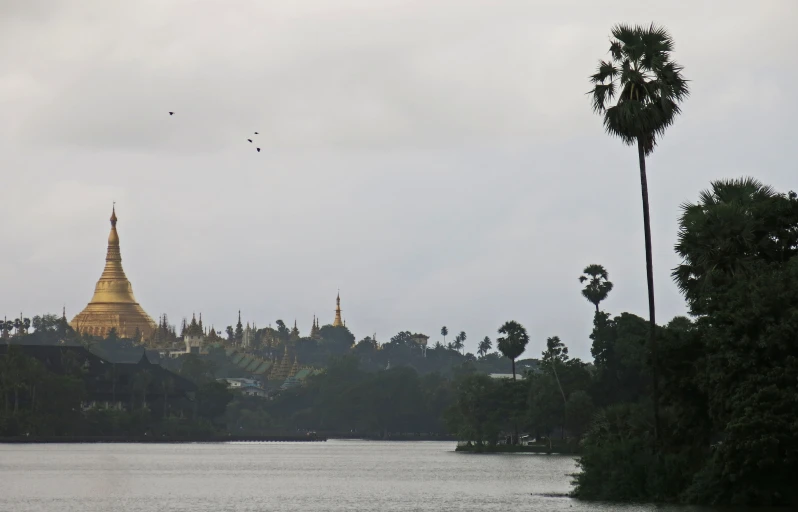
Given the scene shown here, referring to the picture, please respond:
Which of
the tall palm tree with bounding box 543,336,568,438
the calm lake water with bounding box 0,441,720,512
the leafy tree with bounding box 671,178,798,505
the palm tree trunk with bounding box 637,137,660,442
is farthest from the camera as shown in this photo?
the tall palm tree with bounding box 543,336,568,438

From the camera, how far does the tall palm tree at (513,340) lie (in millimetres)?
128250

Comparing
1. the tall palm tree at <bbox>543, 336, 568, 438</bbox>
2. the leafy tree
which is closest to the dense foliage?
the leafy tree

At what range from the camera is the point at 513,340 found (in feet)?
421

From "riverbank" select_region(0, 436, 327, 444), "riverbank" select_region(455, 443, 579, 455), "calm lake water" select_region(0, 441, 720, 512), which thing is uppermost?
"riverbank" select_region(0, 436, 327, 444)

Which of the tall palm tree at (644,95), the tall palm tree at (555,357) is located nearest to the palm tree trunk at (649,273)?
the tall palm tree at (644,95)

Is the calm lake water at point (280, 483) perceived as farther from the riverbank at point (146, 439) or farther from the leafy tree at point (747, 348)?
the riverbank at point (146, 439)

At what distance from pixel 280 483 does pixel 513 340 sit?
57.0m

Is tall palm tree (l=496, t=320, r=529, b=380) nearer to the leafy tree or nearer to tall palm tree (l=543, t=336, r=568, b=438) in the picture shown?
tall palm tree (l=543, t=336, r=568, b=438)

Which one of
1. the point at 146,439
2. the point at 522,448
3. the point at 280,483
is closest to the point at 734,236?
the point at 280,483

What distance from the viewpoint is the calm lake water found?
5553 cm

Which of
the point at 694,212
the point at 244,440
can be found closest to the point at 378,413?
the point at 244,440

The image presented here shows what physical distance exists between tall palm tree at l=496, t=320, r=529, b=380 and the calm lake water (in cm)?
1496

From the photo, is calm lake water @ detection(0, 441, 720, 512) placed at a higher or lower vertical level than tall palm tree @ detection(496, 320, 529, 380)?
lower

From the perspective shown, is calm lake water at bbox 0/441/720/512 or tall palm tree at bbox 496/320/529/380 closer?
calm lake water at bbox 0/441/720/512
